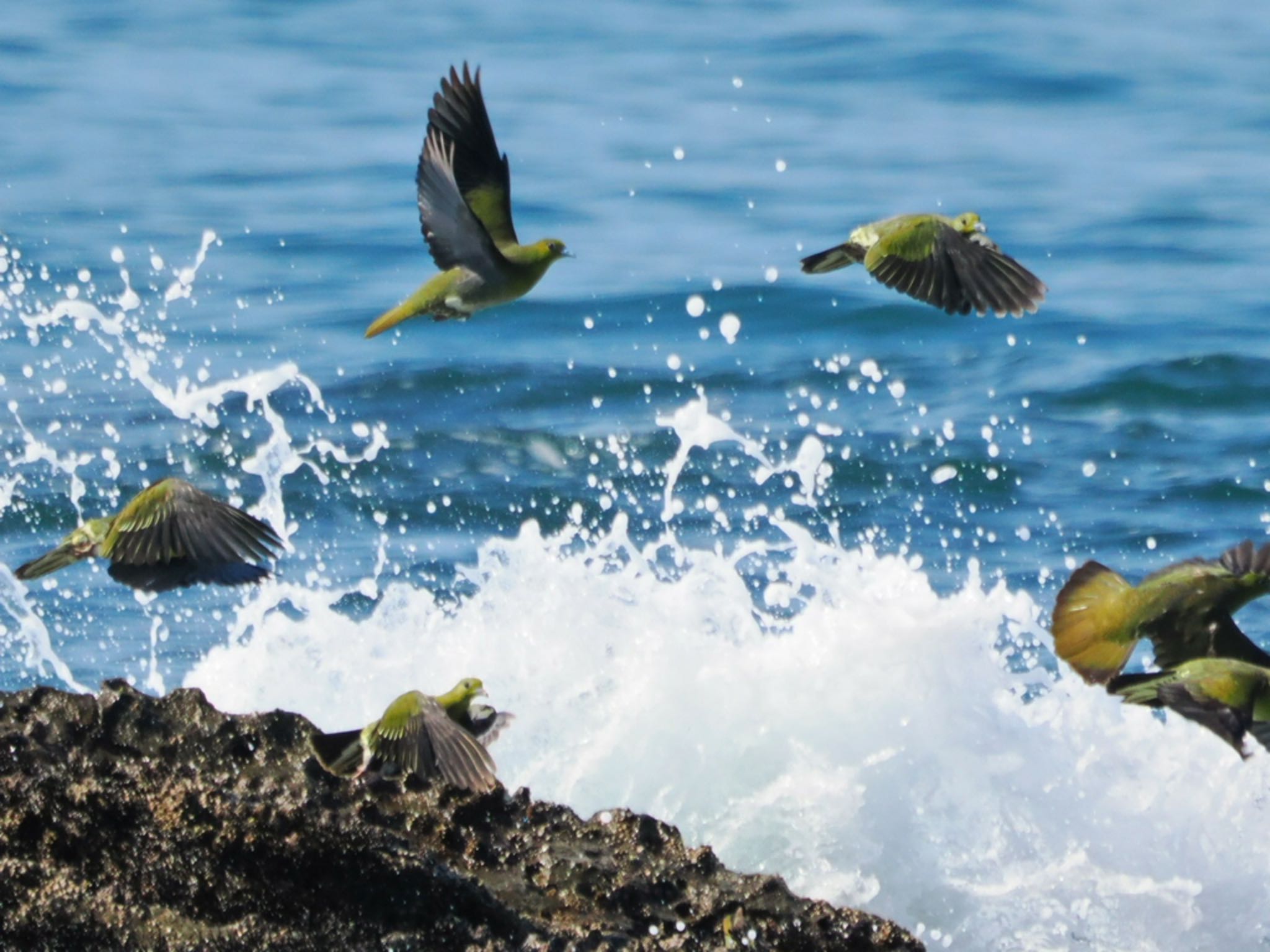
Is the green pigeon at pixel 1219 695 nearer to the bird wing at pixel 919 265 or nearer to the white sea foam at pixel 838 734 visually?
the white sea foam at pixel 838 734

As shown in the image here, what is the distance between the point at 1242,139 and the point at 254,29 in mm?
8393

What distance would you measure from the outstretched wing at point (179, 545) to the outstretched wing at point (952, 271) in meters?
1.65

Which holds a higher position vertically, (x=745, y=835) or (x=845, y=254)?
(x=845, y=254)

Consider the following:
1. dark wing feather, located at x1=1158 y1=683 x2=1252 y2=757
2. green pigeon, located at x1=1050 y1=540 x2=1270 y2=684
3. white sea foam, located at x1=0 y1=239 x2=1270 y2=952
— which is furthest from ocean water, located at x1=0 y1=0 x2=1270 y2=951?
dark wing feather, located at x1=1158 y1=683 x2=1252 y2=757

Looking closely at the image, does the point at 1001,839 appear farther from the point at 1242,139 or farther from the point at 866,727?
the point at 1242,139

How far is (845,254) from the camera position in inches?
219

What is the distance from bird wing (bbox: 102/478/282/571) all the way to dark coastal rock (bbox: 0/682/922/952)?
111cm

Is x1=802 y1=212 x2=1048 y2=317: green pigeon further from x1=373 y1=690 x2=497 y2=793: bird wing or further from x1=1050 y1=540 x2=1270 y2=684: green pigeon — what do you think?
x1=373 y1=690 x2=497 y2=793: bird wing

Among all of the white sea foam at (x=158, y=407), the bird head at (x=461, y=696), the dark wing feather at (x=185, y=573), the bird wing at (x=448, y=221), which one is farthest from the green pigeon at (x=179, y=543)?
the white sea foam at (x=158, y=407)

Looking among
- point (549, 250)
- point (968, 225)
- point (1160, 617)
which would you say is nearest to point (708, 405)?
point (549, 250)

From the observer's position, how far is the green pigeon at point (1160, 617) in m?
4.67

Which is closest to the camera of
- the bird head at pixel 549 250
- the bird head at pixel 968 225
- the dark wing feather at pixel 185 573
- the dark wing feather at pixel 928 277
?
the dark wing feather at pixel 185 573

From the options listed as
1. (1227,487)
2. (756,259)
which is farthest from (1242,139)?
(1227,487)

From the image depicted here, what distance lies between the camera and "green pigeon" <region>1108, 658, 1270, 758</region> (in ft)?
13.9
